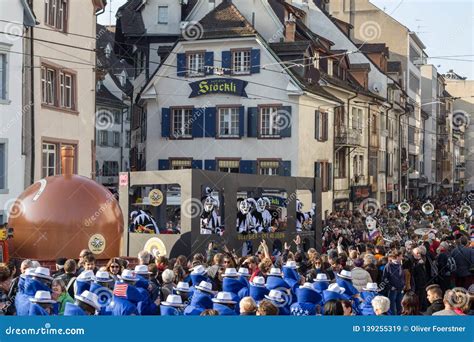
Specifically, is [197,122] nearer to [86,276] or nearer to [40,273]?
[86,276]

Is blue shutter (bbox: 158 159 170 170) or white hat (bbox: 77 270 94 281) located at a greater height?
blue shutter (bbox: 158 159 170 170)

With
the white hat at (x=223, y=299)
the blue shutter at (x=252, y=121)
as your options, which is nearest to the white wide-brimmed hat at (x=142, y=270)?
the white hat at (x=223, y=299)

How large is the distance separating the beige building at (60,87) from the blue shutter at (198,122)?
8.78 m

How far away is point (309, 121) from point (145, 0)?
13019 millimetres

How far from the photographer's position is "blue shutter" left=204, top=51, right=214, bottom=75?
39094 mm

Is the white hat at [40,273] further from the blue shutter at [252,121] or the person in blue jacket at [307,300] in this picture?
the blue shutter at [252,121]

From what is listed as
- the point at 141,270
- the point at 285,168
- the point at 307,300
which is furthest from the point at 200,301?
the point at 285,168

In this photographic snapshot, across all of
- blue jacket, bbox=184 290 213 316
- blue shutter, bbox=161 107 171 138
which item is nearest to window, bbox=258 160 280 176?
blue shutter, bbox=161 107 171 138

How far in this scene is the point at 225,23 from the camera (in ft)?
129

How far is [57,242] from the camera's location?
16438 mm

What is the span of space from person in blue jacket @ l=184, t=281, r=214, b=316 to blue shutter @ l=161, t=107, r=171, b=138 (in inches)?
1178

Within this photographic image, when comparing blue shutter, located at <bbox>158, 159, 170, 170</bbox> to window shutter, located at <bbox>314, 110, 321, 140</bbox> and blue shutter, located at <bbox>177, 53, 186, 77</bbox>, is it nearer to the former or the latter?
blue shutter, located at <bbox>177, 53, 186, 77</bbox>

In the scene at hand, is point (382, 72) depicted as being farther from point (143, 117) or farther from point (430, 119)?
point (430, 119)

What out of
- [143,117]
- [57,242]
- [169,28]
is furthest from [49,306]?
[169,28]
